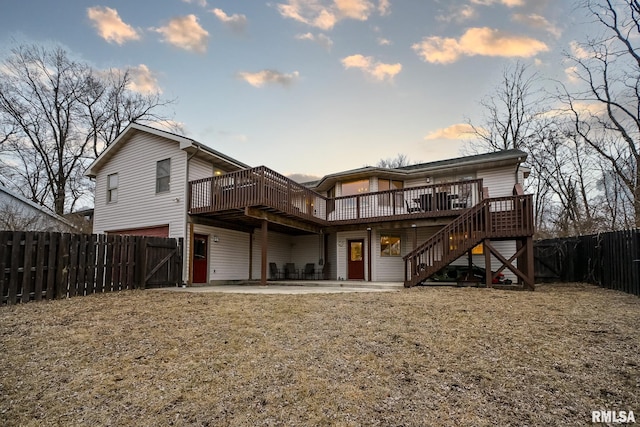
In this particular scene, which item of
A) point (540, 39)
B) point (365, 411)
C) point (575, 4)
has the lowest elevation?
point (365, 411)

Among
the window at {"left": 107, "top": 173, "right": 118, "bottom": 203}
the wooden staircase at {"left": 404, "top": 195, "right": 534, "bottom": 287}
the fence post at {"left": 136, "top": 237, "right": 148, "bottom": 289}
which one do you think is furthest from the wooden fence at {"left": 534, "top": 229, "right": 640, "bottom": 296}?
the window at {"left": 107, "top": 173, "right": 118, "bottom": 203}

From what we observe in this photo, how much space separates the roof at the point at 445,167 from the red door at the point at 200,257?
660cm

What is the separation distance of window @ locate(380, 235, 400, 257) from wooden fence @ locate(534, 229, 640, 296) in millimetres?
5667

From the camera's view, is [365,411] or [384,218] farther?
[384,218]

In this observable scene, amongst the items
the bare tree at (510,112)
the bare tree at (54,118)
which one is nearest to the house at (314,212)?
the bare tree at (54,118)

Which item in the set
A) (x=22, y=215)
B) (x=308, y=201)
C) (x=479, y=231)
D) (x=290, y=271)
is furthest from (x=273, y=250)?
(x=22, y=215)

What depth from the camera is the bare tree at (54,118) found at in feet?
66.5

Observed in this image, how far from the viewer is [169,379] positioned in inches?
155

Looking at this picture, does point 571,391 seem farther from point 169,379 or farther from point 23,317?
point 23,317

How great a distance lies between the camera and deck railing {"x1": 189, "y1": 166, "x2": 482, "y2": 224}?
11.9 metres

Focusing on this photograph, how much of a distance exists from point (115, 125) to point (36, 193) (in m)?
6.78

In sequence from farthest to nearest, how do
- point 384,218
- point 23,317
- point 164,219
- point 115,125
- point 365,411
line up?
point 115,125 → point 384,218 → point 164,219 → point 23,317 → point 365,411

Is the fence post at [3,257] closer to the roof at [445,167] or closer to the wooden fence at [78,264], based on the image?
the wooden fence at [78,264]

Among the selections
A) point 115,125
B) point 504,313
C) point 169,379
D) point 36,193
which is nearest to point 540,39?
point 504,313
